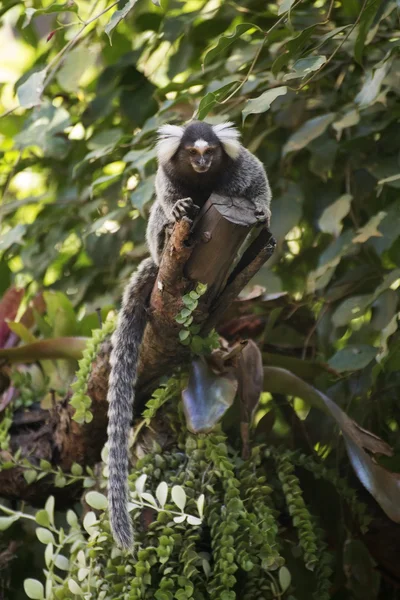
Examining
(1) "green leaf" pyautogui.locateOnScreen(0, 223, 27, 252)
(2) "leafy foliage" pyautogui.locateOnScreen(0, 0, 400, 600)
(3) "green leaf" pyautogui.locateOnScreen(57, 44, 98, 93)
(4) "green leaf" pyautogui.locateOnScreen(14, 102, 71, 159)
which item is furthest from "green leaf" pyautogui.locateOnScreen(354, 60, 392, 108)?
(1) "green leaf" pyautogui.locateOnScreen(0, 223, 27, 252)

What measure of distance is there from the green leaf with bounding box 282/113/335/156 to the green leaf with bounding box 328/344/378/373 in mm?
589

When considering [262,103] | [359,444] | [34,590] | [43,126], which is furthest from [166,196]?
[34,590]

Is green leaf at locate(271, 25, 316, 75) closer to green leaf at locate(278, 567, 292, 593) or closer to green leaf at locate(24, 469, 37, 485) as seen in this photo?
green leaf at locate(278, 567, 292, 593)

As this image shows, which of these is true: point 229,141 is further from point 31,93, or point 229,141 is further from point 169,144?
point 31,93

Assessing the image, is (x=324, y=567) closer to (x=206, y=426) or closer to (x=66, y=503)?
(x=206, y=426)

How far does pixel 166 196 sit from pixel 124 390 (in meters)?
0.52

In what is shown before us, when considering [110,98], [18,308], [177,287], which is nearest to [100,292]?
[18,308]

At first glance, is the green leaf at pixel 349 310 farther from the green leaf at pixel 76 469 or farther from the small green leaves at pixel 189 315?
the green leaf at pixel 76 469

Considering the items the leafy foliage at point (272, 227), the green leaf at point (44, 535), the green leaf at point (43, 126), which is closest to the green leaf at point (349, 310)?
the leafy foliage at point (272, 227)

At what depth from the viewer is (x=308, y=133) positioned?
2.21 meters

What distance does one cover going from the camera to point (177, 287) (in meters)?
1.75

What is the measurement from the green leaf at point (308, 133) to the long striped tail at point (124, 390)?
0.53m

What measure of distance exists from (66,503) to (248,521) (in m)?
0.85

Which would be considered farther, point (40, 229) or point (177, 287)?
point (40, 229)
